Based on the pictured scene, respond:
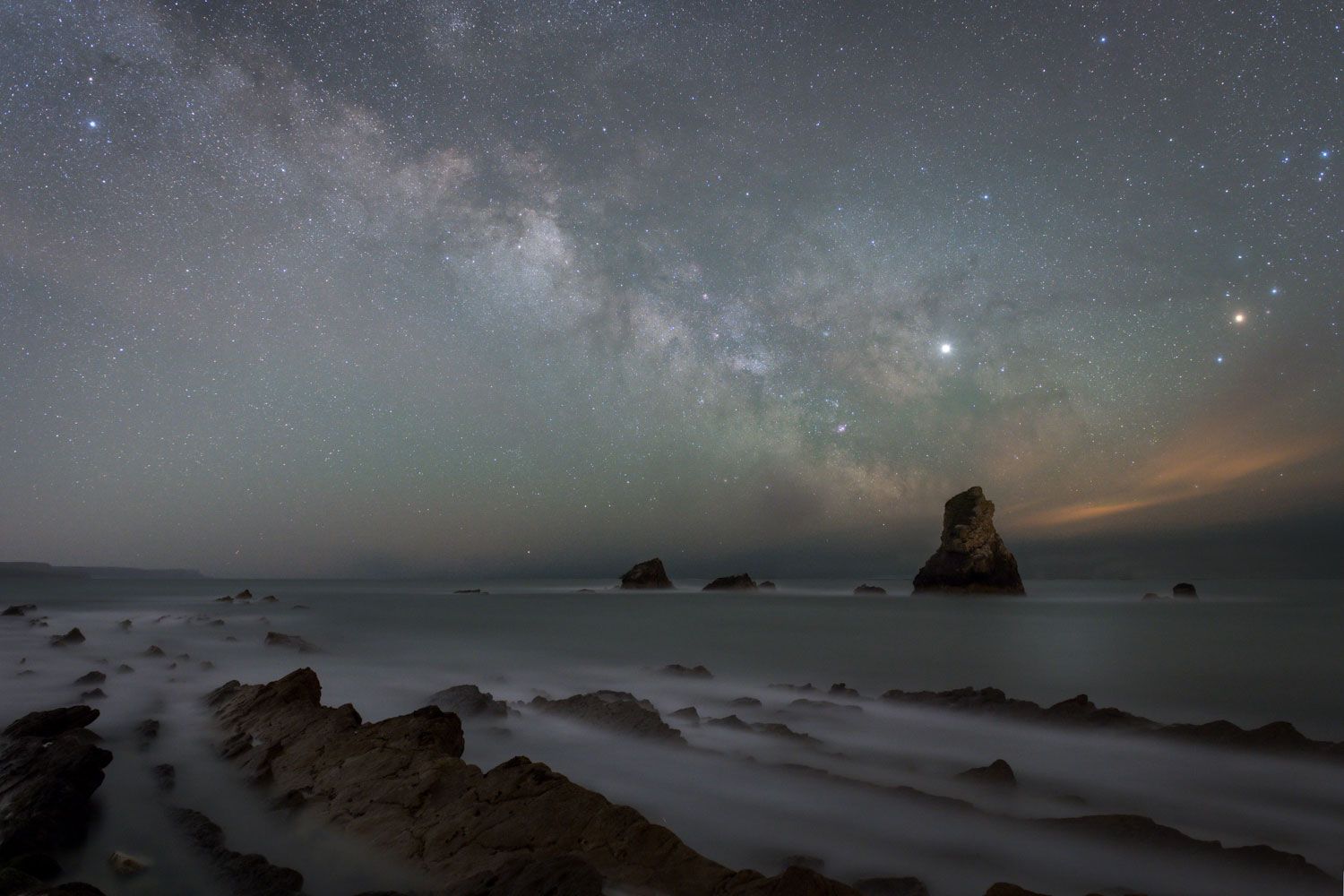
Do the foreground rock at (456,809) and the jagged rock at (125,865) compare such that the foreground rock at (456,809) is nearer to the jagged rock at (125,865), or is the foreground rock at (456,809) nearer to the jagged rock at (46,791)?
the jagged rock at (125,865)

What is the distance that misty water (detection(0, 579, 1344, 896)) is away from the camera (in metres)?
4.06

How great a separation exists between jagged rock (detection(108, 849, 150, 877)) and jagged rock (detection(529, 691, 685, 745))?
4112mm

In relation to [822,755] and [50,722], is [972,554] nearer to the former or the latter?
[822,755]

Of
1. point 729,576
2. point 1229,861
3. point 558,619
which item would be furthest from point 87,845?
point 729,576

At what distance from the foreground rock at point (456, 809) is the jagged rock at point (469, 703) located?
7.81 feet

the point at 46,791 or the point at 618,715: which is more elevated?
the point at 46,791

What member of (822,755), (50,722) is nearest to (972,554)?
(822,755)

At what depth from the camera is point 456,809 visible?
12.5ft

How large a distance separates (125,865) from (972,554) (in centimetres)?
5446

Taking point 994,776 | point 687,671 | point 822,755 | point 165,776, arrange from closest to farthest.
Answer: point 165,776 < point 994,776 < point 822,755 < point 687,671

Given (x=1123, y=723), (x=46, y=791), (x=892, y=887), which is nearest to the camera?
(x=892, y=887)

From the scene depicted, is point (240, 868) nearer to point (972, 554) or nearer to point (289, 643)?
point (289, 643)

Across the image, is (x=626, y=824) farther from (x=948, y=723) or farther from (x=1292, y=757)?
(x=1292, y=757)

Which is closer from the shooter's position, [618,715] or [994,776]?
[994,776]
